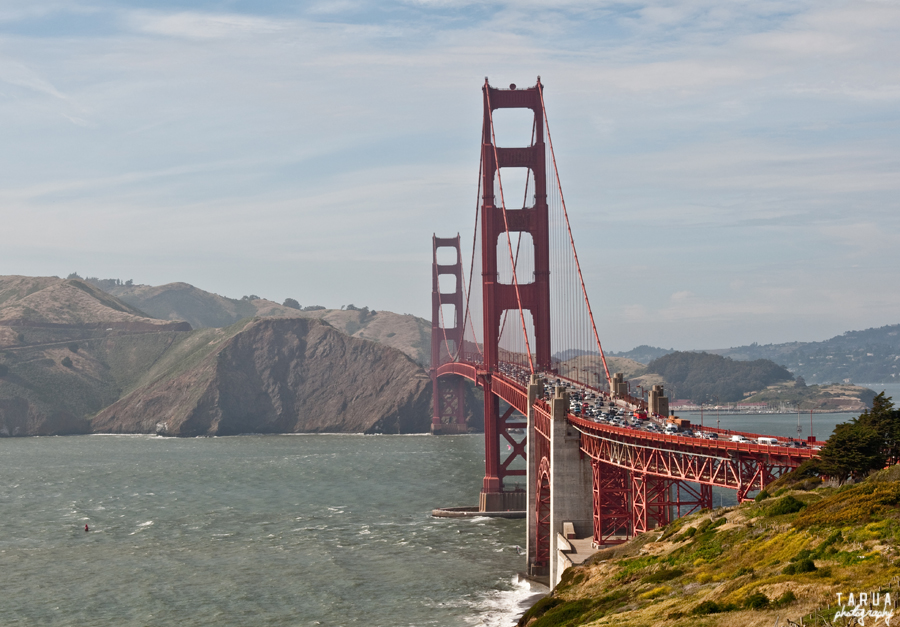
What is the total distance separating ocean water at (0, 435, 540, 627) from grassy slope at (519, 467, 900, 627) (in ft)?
48.7

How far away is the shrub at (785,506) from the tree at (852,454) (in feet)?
5.99

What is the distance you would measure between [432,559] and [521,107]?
50.0m

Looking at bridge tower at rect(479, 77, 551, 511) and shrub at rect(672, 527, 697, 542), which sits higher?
bridge tower at rect(479, 77, 551, 511)

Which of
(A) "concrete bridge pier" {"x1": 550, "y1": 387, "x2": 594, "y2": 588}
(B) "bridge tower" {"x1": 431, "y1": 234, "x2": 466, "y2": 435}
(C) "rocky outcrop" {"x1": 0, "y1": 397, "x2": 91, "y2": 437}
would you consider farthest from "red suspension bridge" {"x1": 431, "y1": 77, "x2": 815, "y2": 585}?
(C) "rocky outcrop" {"x1": 0, "y1": 397, "x2": 91, "y2": 437}

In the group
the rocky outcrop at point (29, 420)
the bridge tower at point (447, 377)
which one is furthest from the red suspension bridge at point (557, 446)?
the rocky outcrop at point (29, 420)

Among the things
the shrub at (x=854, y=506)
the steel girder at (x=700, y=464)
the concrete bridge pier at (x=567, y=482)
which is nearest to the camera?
the shrub at (x=854, y=506)

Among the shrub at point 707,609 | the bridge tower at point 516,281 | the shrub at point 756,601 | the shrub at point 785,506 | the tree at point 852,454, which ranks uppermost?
the bridge tower at point 516,281

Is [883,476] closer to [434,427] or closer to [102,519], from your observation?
[102,519]

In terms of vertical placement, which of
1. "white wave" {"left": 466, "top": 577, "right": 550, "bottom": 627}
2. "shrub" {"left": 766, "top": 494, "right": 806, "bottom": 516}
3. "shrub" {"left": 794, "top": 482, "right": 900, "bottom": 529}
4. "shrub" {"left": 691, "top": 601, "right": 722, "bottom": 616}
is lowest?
"white wave" {"left": 466, "top": 577, "right": 550, "bottom": 627}

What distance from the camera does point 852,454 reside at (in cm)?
3152

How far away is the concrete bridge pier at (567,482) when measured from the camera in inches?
1945

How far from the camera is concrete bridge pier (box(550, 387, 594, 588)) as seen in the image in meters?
49.4

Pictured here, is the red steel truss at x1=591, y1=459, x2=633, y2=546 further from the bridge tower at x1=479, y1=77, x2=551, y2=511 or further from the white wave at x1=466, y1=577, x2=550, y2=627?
the bridge tower at x1=479, y1=77, x2=551, y2=511

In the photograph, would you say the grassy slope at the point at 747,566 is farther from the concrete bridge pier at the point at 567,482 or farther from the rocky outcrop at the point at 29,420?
the rocky outcrop at the point at 29,420
